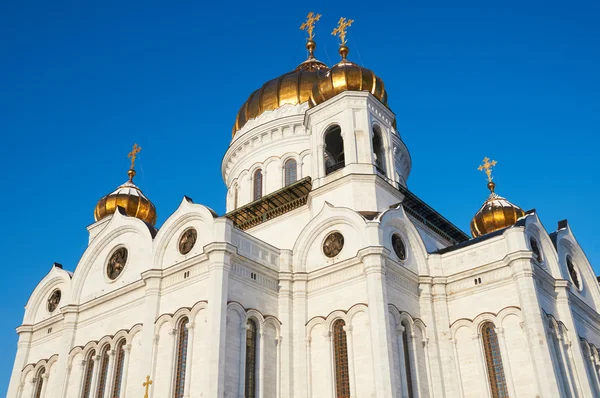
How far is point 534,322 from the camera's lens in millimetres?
18688

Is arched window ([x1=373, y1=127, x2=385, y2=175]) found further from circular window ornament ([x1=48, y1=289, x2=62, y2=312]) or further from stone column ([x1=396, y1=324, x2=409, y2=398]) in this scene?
circular window ornament ([x1=48, y1=289, x2=62, y2=312])

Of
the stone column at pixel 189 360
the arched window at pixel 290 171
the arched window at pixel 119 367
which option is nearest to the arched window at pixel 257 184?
the arched window at pixel 290 171

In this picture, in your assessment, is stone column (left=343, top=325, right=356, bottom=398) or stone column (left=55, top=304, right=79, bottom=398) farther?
stone column (left=55, top=304, right=79, bottom=398)

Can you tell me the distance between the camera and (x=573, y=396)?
757 inches

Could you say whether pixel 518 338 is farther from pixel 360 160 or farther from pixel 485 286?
pixel 360 160

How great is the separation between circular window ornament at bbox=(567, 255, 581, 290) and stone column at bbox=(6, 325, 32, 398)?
785 inches

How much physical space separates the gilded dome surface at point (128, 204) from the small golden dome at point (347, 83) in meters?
8.89

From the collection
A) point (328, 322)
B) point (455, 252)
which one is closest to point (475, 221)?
Answer: point (455, 252)

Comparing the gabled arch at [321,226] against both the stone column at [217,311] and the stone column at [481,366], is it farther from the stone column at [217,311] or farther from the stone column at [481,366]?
the stone column at [481,366]

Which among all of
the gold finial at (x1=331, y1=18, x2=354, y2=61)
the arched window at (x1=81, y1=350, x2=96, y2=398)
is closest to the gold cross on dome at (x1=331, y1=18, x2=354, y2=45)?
the gold finial at (x1=331, y1=18, x2=354, y2=61)

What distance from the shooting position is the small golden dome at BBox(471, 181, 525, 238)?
24.9 metres

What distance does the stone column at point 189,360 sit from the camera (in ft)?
56.6

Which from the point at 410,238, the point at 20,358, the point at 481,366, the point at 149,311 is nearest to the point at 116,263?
the point at 149,311

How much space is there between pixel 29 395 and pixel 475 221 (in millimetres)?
17695
